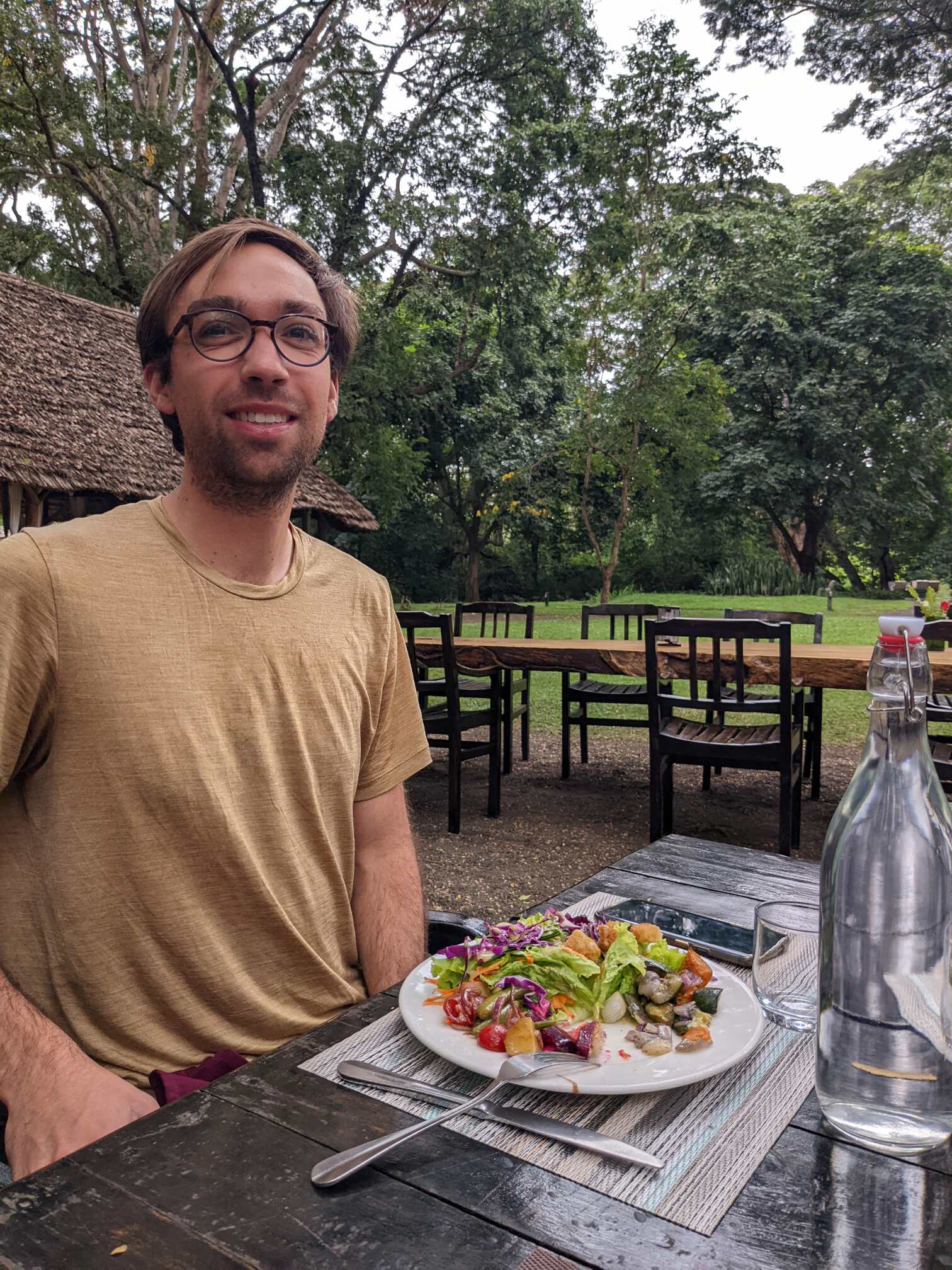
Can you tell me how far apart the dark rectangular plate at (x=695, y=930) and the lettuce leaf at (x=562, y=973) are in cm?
22

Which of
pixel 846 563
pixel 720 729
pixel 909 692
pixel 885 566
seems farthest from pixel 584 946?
pixel 846 563

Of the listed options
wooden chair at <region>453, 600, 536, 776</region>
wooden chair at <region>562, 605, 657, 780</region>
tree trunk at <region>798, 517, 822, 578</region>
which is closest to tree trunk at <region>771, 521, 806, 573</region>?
tree trunk at <region>798, 517, 822, 578</region>

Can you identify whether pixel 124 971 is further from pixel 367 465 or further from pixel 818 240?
pixel 818 240

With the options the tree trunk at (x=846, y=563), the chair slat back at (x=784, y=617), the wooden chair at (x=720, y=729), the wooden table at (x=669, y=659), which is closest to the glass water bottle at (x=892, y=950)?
the wooden chair at (x=720, y=729)

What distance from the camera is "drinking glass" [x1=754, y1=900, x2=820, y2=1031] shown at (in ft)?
3.27

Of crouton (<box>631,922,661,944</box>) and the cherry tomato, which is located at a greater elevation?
crouton (<box>631,922,661,944</box>)

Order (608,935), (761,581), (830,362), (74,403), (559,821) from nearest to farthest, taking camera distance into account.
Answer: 1. (608,935)
2. (559,821)
3. (74,403)
4. (761,581)
5. (830,362)

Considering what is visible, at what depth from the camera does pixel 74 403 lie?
1080 cm

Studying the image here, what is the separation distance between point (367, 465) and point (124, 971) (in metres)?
17.6

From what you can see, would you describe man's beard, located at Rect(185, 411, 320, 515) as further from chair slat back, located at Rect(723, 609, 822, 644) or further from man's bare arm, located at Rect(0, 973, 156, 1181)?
chair slat back, located at Rect(723, 609, 822, 644)

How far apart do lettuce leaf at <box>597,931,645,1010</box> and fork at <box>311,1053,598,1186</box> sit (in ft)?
0.34

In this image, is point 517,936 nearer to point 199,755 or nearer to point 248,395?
point 199,755

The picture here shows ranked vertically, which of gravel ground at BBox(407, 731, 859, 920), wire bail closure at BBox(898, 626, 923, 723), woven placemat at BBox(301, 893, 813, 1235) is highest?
wire bail closure at BBox(898, 626, 923, 723)

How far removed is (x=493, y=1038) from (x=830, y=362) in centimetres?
2655
